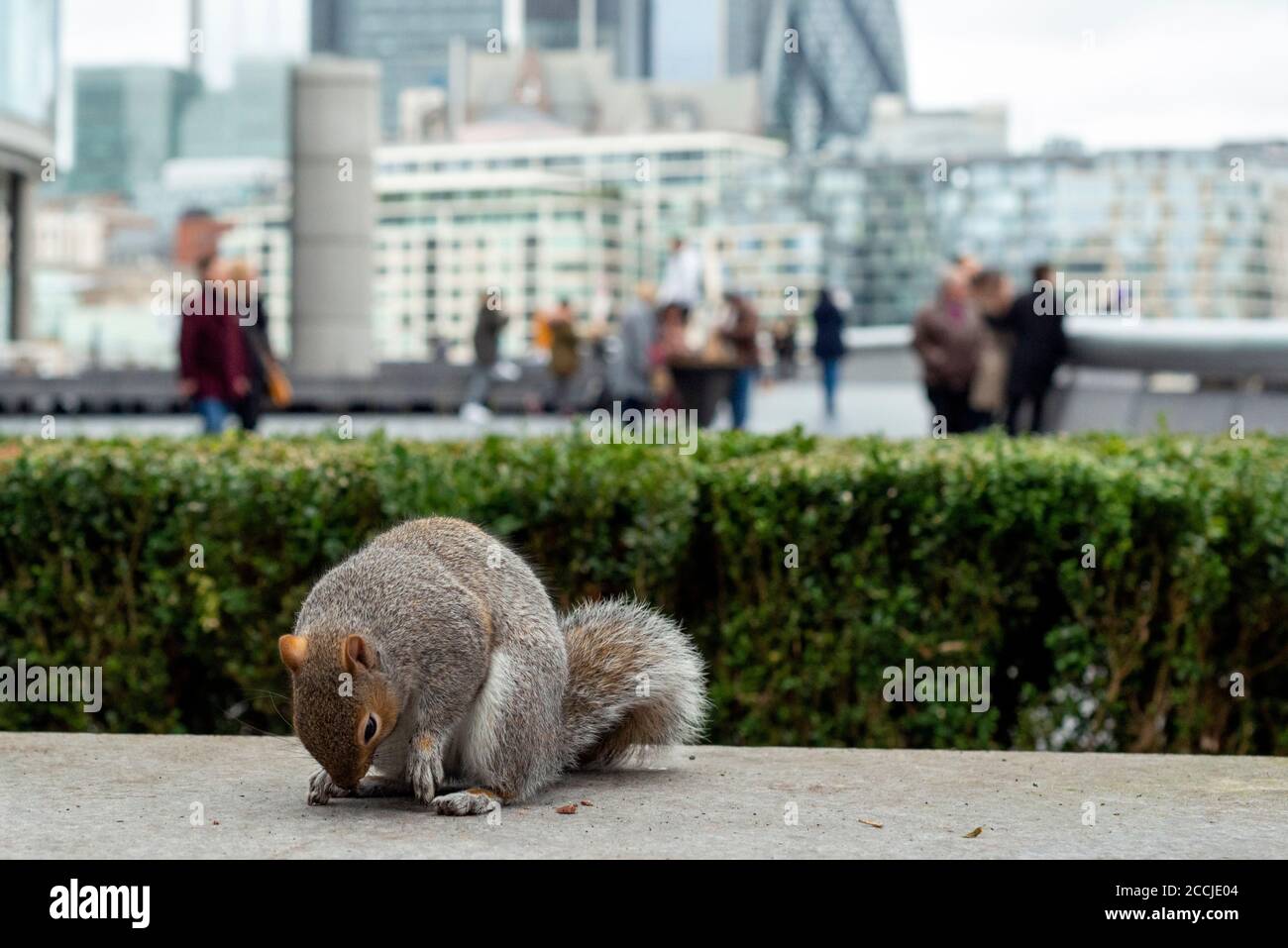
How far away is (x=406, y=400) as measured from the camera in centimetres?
3048

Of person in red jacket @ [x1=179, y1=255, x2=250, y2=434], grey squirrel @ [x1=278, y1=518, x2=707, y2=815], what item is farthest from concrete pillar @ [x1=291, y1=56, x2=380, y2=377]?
grey squirrel @ [x1=278, y1=518, x2=707, y2=815]

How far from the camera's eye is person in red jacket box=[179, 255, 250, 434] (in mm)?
15648

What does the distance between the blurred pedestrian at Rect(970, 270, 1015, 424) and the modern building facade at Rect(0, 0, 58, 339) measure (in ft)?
90.5

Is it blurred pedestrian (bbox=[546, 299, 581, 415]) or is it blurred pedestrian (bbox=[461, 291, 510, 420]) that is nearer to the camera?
blurred pedestrian (bbox=[461, 291, 510, 420])

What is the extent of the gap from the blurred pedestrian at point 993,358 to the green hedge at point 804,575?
414 inches

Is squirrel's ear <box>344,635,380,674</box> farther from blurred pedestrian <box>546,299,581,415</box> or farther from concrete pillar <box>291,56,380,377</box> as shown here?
concrete pillar <box>291,56,380,377</box>

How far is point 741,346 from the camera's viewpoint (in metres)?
23.4

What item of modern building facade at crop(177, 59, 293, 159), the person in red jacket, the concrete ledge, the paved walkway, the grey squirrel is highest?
modern building facade at crop(177, 59, 293, 159)

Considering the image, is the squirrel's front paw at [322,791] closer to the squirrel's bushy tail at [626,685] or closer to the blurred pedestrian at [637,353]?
the squirrel's bushy tail at [626,685]

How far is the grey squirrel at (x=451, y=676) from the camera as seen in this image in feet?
14.3

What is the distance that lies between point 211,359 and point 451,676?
1174cm

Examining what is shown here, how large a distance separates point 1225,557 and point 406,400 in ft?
80.0

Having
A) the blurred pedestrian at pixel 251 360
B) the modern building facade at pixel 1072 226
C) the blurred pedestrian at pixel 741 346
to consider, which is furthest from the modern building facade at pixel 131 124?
the modern building facade at pixel 1072 226

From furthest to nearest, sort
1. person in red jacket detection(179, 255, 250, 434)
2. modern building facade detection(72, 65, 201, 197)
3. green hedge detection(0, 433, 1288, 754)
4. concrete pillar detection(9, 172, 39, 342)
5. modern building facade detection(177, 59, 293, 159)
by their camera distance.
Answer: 1. concrete pillar detection(9, 172, 39, 342)
2. modern building facade detection(72, 65, 201, 197)
3. modern building facade detection(177, 59, 293, 159)
4. person in red jacket detection(179, 255, 250, 434)
5. green hedge detection(0, 433, 1288, 754)
